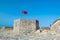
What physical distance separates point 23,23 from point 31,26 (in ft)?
4.54

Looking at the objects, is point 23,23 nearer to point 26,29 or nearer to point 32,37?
point 26,29

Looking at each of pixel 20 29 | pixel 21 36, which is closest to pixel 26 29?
pixel 20 29

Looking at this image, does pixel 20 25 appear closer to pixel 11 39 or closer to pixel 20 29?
pixel 20 29

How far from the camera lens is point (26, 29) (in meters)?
28.0

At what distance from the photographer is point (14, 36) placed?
4773 millimetres

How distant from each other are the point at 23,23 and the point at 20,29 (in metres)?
1.19

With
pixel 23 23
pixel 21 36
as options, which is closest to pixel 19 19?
pixel 23 23

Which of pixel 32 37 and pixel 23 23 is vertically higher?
pixel 23 23

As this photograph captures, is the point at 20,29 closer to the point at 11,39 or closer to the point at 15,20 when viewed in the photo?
the point at 15,20

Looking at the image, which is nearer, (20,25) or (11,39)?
(11,39)

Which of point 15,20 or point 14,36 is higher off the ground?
point 15,20

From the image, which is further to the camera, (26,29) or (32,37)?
(26,29)

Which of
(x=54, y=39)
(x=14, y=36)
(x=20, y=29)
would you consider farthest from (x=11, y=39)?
(x=20, y=29)

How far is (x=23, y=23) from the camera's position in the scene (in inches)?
1117
